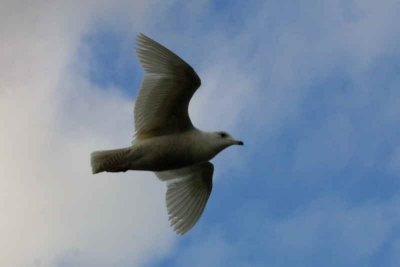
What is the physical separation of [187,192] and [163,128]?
2117mm

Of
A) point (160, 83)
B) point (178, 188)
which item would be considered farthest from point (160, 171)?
point (160, 83)

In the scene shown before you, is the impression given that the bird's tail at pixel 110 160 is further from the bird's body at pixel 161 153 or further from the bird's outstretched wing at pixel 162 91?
the bird's outstretched wing at pixel 162 91

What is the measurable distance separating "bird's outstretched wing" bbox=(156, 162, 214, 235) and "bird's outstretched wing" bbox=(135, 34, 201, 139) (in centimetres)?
176

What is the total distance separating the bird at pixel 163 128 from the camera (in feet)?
72.7

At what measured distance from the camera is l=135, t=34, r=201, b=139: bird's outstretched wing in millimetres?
22109

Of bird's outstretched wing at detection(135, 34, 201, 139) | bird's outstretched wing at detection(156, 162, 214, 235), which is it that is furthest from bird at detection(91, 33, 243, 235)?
bird's outstretched wing at detection(156, 162, 214, 235)

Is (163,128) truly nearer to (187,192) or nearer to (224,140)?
(224,140)

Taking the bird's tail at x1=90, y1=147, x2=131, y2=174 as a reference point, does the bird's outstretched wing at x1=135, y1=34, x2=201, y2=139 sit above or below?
above

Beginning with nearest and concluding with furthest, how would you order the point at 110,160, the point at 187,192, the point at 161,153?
1. the point at 110,160
2. the point at 161,153
3. the point at 187,192

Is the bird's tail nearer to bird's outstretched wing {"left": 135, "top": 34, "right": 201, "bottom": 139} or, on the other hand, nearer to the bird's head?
bird's outstretched wing {"left": 135, "top": 34, "right": 201, "bottom": 139}

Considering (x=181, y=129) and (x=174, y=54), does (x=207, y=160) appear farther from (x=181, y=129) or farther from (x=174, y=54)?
(x=174, y=54)

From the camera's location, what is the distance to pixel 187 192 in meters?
24.2

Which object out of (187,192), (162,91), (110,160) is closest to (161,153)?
(110,160)

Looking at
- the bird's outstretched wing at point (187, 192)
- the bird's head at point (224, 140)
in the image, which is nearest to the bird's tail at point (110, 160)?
the bird's head at point (224, 140)
